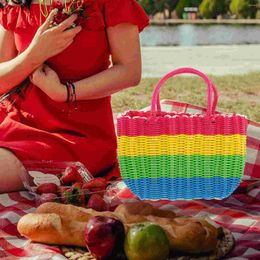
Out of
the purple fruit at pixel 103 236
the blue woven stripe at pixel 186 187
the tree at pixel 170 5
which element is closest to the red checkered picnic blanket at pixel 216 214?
the blue woven stripe at pixel 186 187

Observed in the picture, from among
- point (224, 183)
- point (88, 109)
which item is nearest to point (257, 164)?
point (224, 183)

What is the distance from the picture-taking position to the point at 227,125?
2727 millimetres

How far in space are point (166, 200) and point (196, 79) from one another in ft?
17.6

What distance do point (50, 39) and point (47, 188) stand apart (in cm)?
59

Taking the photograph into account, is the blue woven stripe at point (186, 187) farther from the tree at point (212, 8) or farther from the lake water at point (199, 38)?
the tree at point (212, 8)

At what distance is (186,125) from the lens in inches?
107

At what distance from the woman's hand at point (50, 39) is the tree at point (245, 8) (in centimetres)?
2976

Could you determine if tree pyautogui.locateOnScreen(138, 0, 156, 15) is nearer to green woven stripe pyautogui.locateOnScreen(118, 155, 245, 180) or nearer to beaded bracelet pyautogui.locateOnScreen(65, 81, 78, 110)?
beaded bracelet pyautogui.locateOnScreen(65, 81, 78, 110)

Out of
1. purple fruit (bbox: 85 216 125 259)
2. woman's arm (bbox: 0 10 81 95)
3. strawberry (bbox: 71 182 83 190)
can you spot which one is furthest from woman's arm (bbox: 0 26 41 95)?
purple fruit (bbox: 85 216 125 259)

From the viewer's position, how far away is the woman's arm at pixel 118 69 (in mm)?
2859

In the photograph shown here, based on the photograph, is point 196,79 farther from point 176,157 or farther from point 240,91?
point 176,157

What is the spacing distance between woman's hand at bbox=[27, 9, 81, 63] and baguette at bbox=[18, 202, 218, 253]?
750 mm

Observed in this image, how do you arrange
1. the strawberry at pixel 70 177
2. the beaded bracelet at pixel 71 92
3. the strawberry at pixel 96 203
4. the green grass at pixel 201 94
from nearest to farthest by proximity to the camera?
the strawberry at pixel 96 203, the strawberry at pixel 70 177, the beaded bracelet at pixel 71 92, the green grass at pixel 201 94

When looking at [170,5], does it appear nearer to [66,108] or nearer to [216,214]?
[66,108]
